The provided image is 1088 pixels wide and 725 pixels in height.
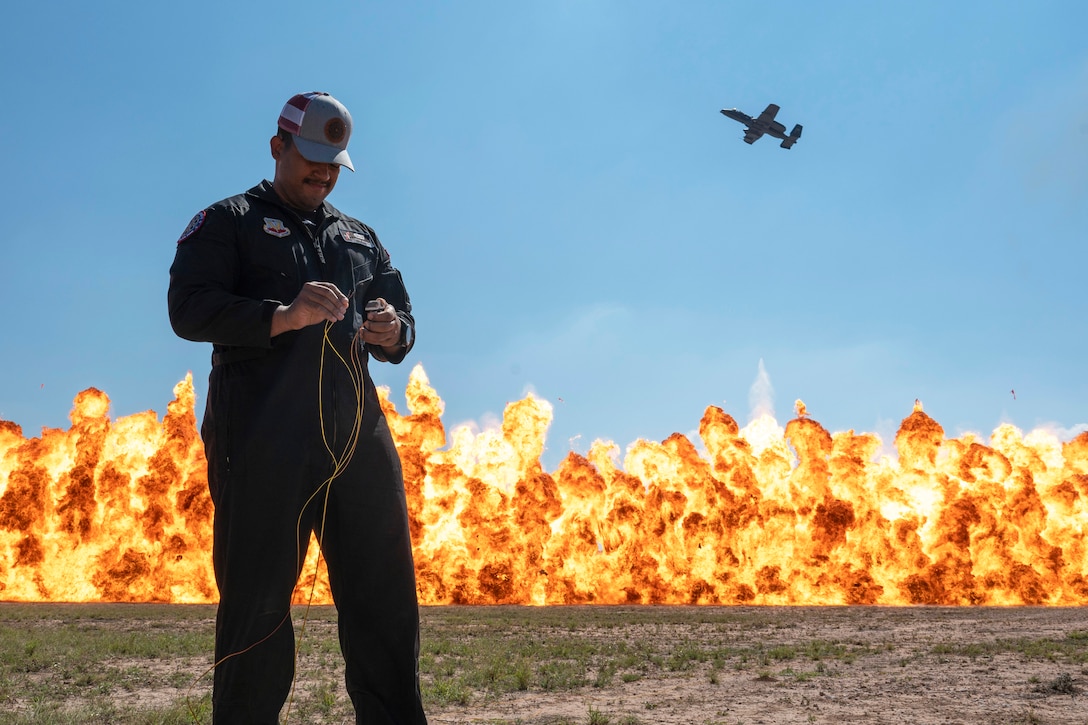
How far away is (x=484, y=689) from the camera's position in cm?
917

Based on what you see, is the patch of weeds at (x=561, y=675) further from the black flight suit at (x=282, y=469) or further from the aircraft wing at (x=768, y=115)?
the aircraft wing at (x=768, y=115)

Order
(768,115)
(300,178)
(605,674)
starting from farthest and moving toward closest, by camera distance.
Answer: (768,115), (605,674), (300,178)

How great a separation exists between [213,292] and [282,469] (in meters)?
0.72

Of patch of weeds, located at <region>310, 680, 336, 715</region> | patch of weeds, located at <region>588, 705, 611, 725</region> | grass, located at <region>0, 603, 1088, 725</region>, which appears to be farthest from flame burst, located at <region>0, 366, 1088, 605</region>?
patch of weeds, located at <region>588, 705, 611, 725</region>

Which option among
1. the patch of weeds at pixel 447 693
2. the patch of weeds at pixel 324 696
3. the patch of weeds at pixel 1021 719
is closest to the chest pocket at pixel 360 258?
the patch of weeds at pixel 324 696

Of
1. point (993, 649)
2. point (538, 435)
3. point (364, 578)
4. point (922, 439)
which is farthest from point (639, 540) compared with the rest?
point (364, 578)

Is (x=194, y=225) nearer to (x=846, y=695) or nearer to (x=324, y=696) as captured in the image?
(x=324, y=696)

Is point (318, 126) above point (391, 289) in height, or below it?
above

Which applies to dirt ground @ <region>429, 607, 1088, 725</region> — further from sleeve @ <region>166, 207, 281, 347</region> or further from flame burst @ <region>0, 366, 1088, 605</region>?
flame burst @ <region>0, 366, 1088, 605</region>

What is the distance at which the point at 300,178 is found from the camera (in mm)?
3521

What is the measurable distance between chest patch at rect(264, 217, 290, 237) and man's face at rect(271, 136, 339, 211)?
0.60ft

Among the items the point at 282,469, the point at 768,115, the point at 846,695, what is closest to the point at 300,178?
the point at 282,469

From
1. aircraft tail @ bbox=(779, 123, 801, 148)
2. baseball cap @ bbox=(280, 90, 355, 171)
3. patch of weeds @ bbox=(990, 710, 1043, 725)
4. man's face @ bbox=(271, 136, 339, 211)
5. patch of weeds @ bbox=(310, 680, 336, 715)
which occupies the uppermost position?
aircraft tail @ bbox=(779, 123, 801, 148)

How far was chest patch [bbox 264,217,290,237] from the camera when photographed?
338 centimetres
